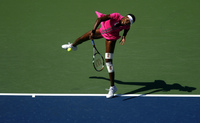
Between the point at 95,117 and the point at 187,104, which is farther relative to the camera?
the point at 187,104

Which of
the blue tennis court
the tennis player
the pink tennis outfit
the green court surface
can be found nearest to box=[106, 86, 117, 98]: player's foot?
the tennis player

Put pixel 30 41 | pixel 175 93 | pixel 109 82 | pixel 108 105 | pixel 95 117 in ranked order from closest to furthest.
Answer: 1. pixel 95 117
2. pixel 108 105
3. pixel 175 93
4. pixel 109 82
5. pixel 30 41

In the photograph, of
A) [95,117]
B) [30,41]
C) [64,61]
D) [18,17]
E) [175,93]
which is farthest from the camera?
[18,17]

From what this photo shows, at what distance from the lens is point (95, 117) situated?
777cm

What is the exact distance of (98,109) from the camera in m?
8.11

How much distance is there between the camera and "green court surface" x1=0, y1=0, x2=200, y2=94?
30.7ft

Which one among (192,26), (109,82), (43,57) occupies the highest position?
(192,26)

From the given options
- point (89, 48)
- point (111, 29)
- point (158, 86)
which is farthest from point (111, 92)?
point (89, 48)

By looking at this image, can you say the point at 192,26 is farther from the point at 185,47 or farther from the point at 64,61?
the point at 64,61

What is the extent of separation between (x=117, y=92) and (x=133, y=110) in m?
1.03

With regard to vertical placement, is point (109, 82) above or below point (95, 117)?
above

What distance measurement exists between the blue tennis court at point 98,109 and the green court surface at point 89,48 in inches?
17.8

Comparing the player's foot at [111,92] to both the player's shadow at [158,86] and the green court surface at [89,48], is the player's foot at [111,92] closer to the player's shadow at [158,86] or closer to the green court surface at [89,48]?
the green court surface at [89,48]

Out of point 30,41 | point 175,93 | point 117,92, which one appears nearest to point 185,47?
point 175,93
